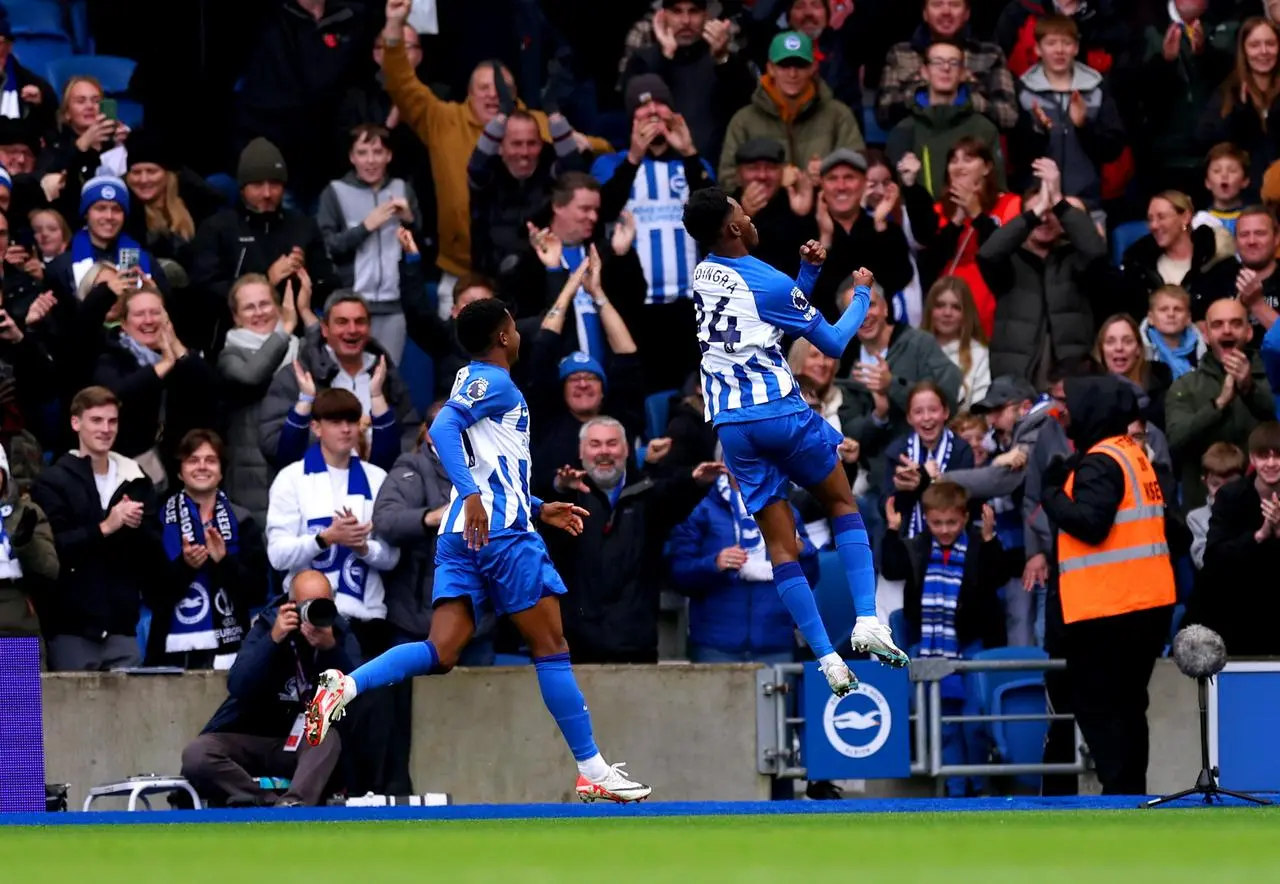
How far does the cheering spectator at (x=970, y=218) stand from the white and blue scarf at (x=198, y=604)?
521 cm

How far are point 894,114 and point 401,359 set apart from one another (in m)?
4.03

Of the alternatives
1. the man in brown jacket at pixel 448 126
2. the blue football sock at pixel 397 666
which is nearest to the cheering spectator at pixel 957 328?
the man in brown jacket at pixel 448 126

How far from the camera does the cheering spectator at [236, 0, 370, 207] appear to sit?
17.8 m

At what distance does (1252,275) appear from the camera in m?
15.7

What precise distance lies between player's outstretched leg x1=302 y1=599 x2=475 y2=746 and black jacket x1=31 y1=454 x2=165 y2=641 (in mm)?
3166

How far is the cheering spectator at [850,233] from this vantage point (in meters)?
16.2

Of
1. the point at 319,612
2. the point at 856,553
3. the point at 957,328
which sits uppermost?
the point at 957,328

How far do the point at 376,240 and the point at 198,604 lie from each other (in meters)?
3.25

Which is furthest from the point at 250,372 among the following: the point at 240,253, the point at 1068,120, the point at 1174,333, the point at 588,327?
the point at 1068,120

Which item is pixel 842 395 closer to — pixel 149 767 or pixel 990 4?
pixel 149 767

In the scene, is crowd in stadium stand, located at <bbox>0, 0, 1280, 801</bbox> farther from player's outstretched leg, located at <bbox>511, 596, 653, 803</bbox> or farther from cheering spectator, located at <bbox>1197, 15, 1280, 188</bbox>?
player's outstretched leg, located at <bbox>511, 596, 653, 803</bbox>

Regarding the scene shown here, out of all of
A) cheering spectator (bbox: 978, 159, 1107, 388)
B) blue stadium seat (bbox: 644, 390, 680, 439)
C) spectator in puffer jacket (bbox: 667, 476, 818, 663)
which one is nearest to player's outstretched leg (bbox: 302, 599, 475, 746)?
spectator in puffer jacket (bbox: 667, 476, 818, 663)

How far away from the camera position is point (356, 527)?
13.8 m

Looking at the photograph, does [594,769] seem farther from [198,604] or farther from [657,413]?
[657,413]
